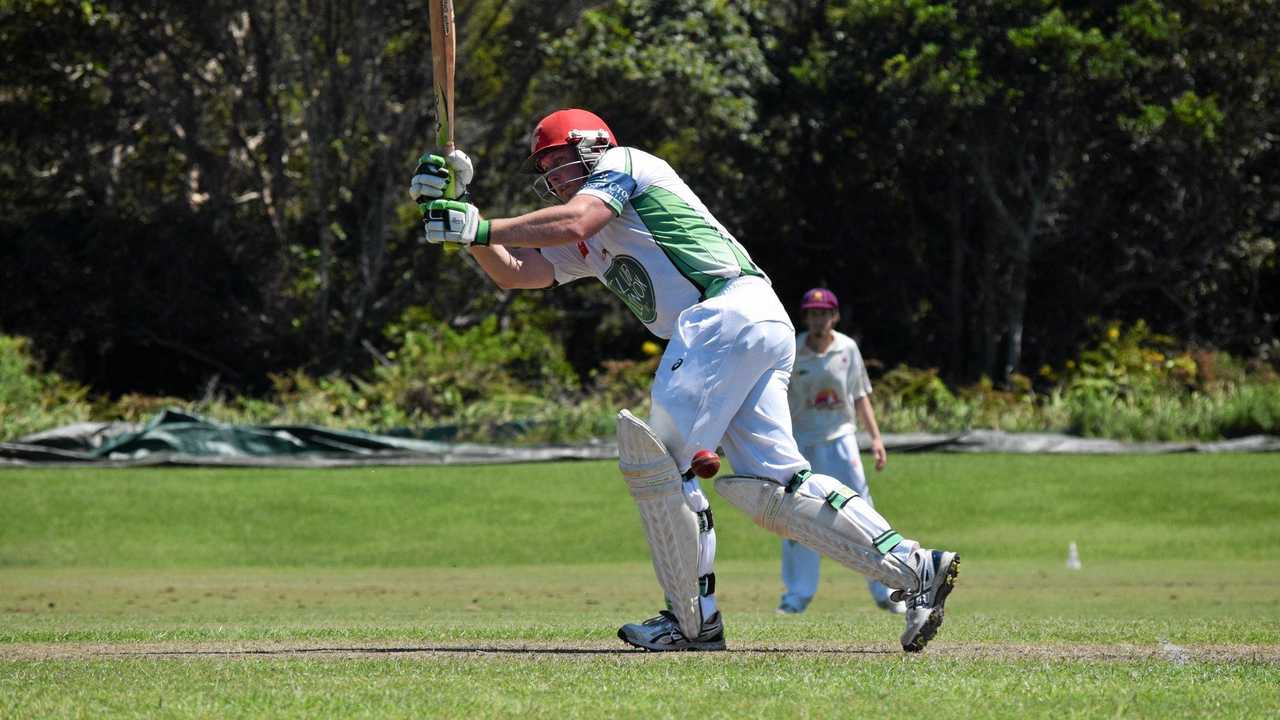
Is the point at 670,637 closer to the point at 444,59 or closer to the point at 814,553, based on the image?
the point at 444,59

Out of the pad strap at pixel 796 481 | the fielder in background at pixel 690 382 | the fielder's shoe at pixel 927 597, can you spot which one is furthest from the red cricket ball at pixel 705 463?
the fielder's shoe at pixel 927 597

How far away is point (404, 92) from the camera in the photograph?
28.1 meters

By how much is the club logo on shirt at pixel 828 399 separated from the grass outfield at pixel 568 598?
1.43 metres

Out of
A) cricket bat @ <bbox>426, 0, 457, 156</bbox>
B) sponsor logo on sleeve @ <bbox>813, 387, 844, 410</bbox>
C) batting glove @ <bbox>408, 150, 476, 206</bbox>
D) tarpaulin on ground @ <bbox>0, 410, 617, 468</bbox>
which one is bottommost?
tarpaulin on ground @ <bbox>0, 410, 617, 468</bbox>

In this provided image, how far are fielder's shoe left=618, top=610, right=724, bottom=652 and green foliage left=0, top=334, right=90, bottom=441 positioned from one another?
51.5ft

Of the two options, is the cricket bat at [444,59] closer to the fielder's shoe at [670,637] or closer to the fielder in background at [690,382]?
the fielder in background at [690,382]

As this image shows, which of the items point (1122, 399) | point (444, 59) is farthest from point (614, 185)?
point (1122, 399)

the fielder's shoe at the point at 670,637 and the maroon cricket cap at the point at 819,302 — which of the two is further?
the maroon cricket cap at the point at 819,302

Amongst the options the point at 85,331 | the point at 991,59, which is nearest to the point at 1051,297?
the point at 991,59

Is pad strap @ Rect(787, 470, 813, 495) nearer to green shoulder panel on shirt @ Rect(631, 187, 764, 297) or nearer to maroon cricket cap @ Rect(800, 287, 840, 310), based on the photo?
green shoulder panel on shirt @ Rect(631, 187, 764, 297)

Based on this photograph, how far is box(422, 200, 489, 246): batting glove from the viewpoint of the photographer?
6176mm

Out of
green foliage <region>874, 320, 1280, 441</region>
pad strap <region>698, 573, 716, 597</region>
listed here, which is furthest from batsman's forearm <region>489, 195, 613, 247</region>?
green foliage <region>874, 320, 1280, 441</region>

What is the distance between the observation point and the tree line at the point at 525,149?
1051 inches

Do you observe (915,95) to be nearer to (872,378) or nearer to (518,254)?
(872,378)
